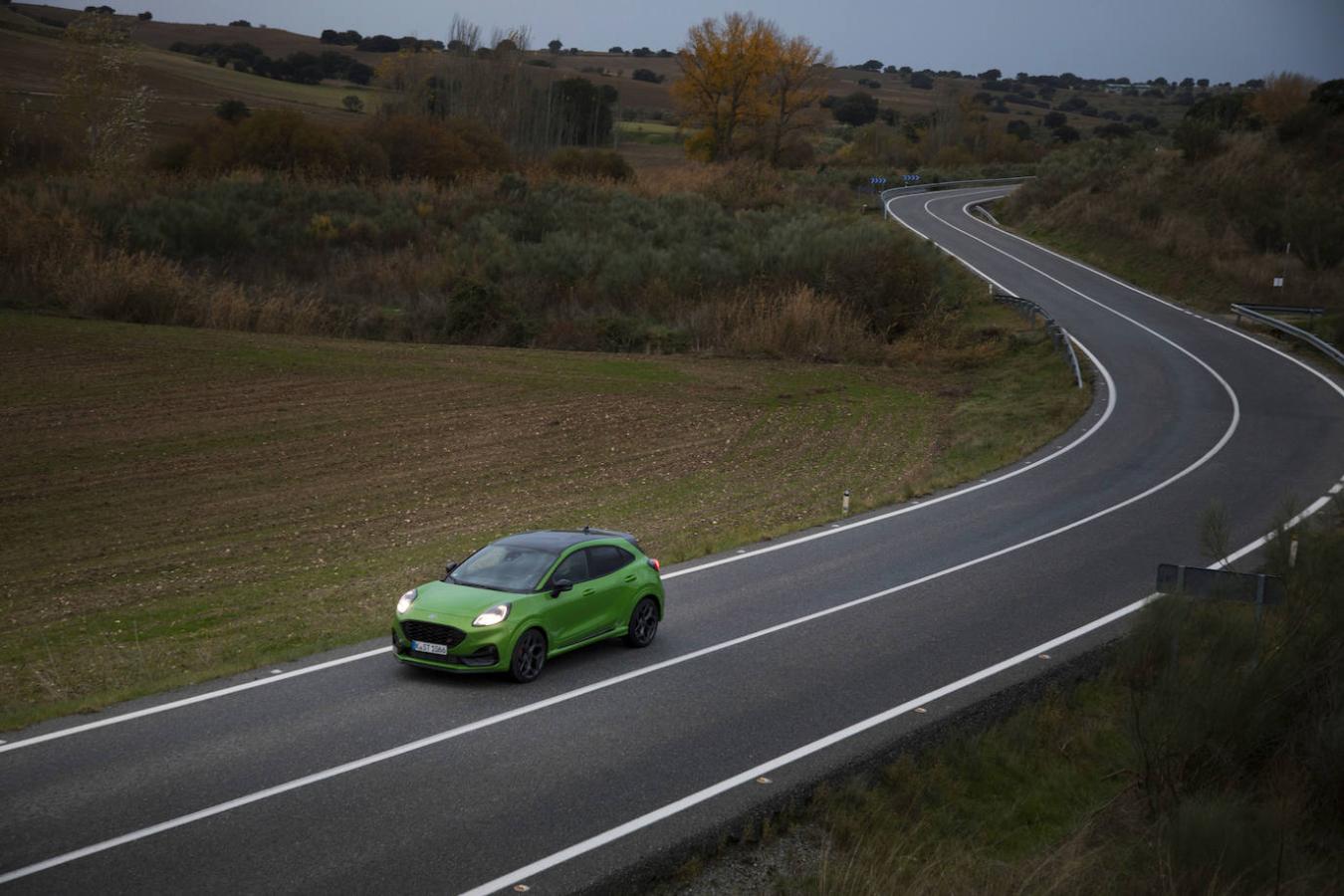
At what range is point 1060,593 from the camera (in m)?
18.9

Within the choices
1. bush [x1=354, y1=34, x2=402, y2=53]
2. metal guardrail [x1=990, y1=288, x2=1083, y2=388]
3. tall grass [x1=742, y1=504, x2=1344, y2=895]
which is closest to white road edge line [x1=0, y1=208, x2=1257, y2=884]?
tall grass [x1=742, y1=504, x2=1344, y2=895]

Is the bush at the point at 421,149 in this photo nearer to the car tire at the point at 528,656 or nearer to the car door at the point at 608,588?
the car door at the point at 608,588

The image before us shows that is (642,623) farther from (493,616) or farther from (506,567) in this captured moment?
(493,616)

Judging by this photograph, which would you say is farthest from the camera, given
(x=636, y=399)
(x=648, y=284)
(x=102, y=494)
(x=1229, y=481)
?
(x=648, y=284)

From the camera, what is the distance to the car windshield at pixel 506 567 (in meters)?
14.9

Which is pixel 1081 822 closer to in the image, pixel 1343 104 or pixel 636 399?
pixel 636 399

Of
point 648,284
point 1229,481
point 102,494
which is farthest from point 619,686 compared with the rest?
point 648,284

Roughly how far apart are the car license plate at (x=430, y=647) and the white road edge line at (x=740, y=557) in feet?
3.79

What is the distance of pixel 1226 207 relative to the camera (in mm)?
56375

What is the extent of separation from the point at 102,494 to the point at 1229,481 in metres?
22.2

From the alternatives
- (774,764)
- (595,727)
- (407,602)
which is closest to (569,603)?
(407,602)

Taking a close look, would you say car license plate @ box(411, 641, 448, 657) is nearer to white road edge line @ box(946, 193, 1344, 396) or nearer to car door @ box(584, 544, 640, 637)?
car door @ box(584, 544, 640, 637)

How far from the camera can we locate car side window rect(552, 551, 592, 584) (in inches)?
595

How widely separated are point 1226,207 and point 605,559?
49.2 m
